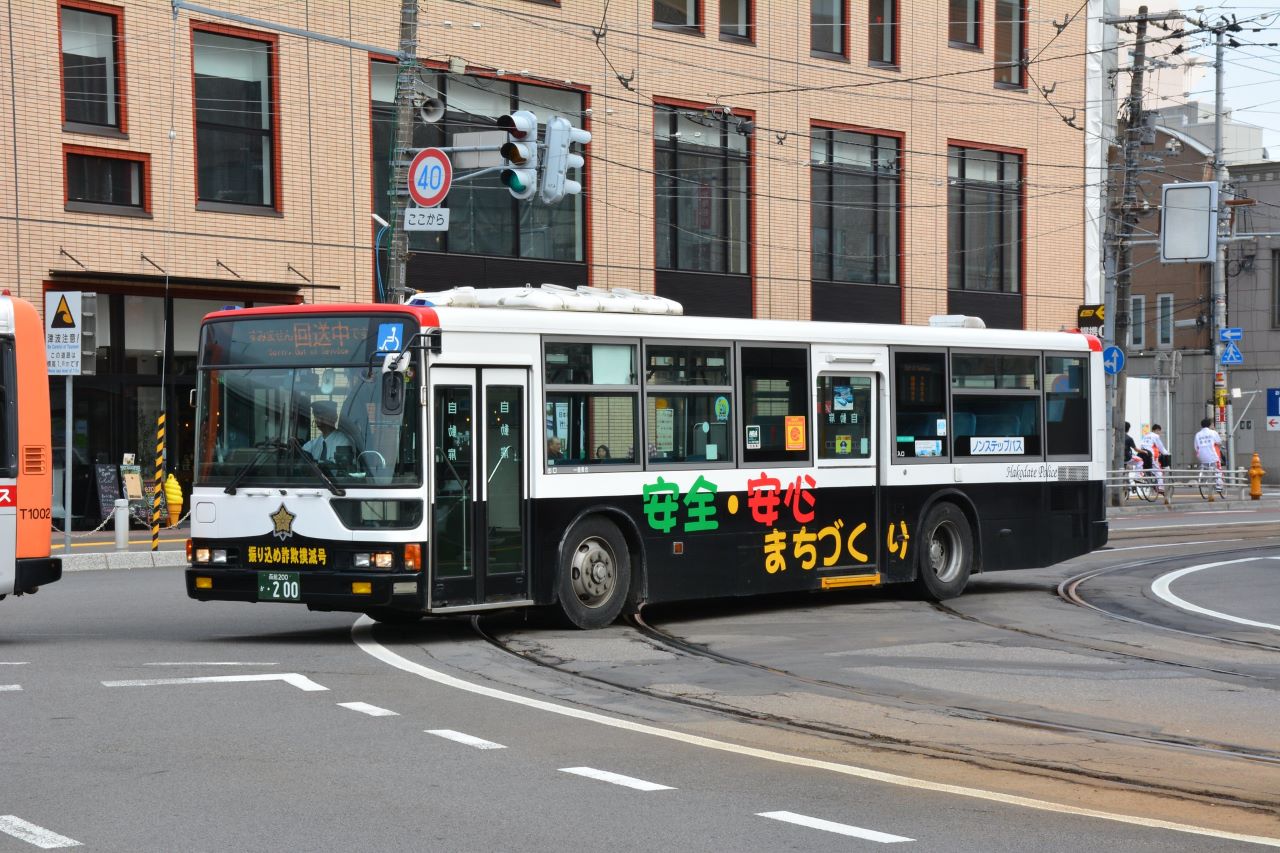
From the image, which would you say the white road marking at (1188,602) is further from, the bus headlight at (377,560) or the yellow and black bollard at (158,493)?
the yellow and black bollard at (158,493)

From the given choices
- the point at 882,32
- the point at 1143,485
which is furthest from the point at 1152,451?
the point at 882,32

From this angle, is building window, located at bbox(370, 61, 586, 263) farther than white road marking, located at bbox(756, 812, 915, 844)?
Yes

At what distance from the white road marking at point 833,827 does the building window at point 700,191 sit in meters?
26.7

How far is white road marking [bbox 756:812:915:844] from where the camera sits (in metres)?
7.05

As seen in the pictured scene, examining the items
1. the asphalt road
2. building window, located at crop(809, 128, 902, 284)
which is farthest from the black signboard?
building window, located at crop(809, 128, 902, 284)

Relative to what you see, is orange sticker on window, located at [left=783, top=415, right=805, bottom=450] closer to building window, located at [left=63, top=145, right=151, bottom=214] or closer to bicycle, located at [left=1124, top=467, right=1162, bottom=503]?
building window, located at [left=63, top=145, right=151, bottom=214]

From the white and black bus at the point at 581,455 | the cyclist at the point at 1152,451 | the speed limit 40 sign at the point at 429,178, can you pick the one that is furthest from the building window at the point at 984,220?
the white and black bus at the point at 581,455

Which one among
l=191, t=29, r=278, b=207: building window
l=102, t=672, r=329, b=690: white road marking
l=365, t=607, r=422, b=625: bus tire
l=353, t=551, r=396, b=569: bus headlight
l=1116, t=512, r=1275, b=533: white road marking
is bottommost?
l=1116, t=512, r=1275, b=533: white road marking

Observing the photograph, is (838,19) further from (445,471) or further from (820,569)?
(445,471)

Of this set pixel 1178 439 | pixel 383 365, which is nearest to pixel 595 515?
pixel 383 365

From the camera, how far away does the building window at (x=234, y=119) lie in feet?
91.7

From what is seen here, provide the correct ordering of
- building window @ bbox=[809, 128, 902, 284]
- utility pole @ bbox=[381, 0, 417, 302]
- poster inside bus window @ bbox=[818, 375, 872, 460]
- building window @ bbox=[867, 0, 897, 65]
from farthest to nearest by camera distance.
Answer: building window @ bbox=[867, 0, 897, 65] < building window @ bbox=[809, 128, 902, 284] < utility pole @ bbox=[381, 0, 417, 302] < poster inside bus window @ bbox=[818, 375, 872, 460]

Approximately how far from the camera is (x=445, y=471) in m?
13.7

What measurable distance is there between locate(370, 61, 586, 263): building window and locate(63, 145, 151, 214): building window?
13.6 feet
